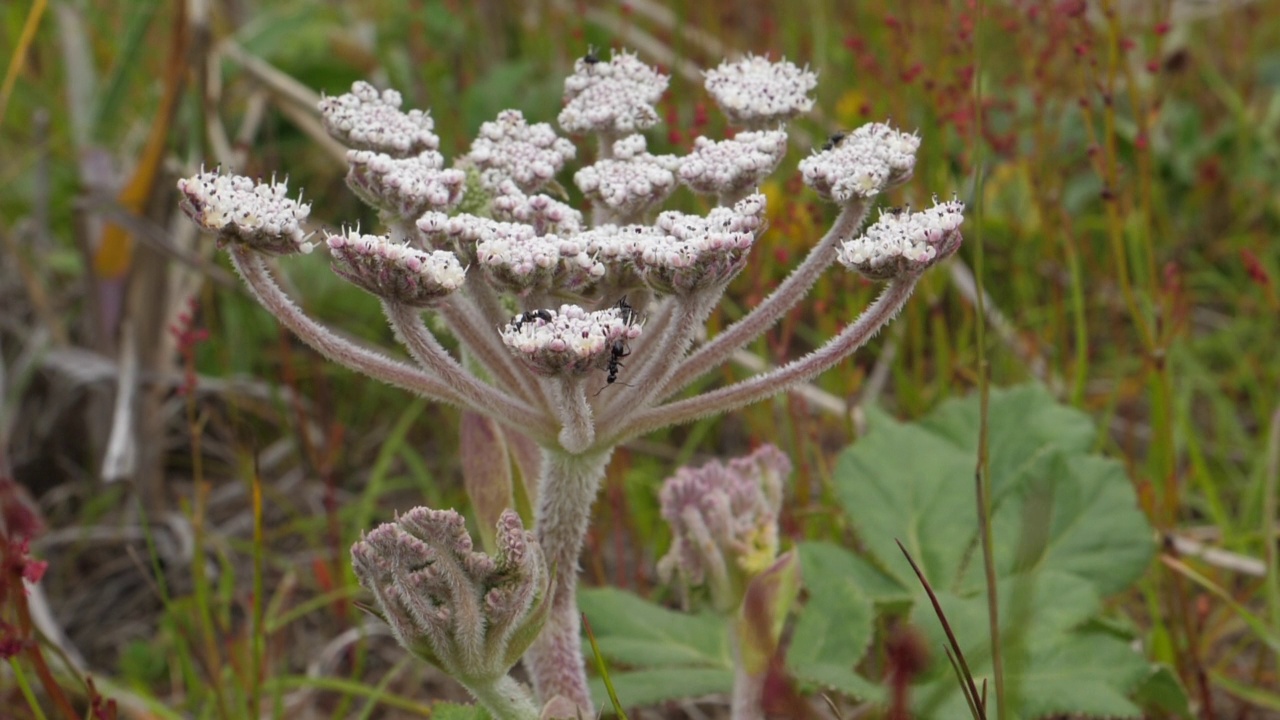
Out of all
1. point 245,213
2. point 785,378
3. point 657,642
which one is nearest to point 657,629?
point 657,642

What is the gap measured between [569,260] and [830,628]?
1081mm

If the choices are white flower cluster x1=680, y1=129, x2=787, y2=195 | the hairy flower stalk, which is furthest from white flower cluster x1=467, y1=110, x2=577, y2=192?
white flower cluster x1=680, y1=129, x2=787, y2=195

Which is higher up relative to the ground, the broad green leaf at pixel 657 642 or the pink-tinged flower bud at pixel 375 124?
the pink-tinged flower bud at pixel 375 124

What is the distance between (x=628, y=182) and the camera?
2.11 metres

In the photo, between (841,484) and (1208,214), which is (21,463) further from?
(1208,214)

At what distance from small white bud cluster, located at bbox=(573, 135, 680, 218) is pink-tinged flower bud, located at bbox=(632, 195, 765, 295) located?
17 cm

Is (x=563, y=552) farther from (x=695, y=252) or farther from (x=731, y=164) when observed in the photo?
(x=731, y=164)

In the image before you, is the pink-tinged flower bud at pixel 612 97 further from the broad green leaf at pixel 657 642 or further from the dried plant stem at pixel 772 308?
the broad green leaf at pixel 657 642

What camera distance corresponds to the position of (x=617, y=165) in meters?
2.16

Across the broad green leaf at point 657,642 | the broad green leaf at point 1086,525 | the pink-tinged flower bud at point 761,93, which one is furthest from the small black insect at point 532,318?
the broad green leaf at point 1086,525

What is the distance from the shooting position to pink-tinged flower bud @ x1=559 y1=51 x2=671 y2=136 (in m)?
2.30

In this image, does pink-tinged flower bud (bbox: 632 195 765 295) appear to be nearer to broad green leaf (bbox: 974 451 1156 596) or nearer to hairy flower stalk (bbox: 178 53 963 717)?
hairy flower stalk (bbox: 178 53 963 717)

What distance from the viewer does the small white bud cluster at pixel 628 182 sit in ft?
6.87

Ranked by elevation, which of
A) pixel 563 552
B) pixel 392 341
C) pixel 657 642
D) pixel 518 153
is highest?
pixel 392 341
